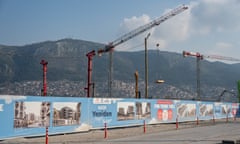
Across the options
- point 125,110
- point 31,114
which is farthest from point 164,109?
point 31,114

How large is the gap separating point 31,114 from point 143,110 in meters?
13.9

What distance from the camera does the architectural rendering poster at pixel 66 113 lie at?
2621cm

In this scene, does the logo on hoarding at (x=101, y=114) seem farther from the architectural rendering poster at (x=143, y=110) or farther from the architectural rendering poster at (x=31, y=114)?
the architectural rendering poster at (x=31, y=114)

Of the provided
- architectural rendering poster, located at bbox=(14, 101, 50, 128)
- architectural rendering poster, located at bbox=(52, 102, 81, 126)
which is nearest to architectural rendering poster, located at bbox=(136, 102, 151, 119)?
architectural rendering poster, located at bbox=(52, 102, 81, 126)

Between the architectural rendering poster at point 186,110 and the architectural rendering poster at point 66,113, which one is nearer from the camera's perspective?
the architectural rendering poster at point 66,113

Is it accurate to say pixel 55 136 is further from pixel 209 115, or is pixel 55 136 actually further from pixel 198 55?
pixel 198 55

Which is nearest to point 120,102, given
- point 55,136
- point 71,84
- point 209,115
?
point 55,136

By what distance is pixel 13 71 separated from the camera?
7766 inches

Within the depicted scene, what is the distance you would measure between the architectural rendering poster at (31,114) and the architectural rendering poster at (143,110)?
11.4m

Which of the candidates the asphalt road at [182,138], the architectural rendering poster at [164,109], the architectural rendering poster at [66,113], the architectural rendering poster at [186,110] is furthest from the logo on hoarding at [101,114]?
the architectural rendering poster at [186,110]

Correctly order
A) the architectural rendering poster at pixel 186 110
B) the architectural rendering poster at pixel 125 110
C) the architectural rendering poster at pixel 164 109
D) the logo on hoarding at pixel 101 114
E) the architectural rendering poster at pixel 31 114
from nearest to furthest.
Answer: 1. the architectural rendering poster at pixel 31 114
2. the logo on hoarding at pixel 101 114
3. the architectural rendering poster at pixel 125 110
4. the architectural rendering poster at pixel 164 109
5. the architectural rendering poster at pixel 186 110

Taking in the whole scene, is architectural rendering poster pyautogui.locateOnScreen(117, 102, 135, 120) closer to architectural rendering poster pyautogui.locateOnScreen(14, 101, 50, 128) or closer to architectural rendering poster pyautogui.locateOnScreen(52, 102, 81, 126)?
architectural rendering poster pyautogui.locateOnScreen(52, 102, 81, 126)

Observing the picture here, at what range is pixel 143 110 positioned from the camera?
35750 mm

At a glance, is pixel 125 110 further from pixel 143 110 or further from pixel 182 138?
pixel 182 138
